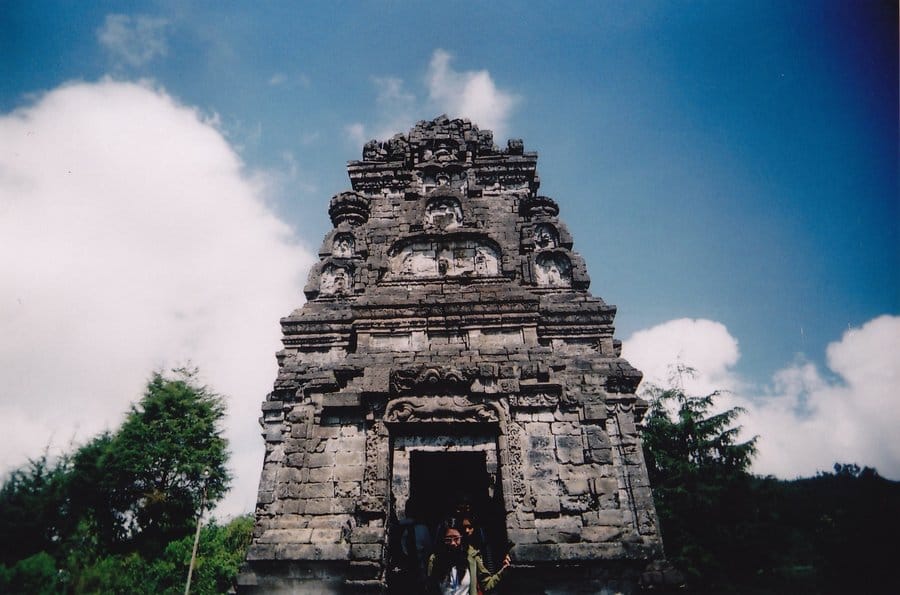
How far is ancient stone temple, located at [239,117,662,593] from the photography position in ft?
17.0

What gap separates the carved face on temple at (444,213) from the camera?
8.91 m

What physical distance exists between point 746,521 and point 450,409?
18379 millimetres

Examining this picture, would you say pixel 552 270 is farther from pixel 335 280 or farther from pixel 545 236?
pixel 335 280

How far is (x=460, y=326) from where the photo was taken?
740 centimetres

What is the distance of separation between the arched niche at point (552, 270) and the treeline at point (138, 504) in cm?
1619

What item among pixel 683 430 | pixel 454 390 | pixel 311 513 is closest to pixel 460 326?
pixel 454 390

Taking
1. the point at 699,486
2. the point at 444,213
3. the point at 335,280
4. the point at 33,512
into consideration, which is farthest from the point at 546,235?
the point at 33,512

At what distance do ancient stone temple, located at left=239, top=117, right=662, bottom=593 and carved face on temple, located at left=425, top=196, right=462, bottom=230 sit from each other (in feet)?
0.10

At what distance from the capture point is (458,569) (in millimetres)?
4914

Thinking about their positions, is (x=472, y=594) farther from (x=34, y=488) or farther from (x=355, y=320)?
(x=34, y=488)

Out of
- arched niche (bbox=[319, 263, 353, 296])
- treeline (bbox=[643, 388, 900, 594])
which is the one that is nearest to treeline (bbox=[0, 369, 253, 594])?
arched niche (bbox=[319, 263, 353, 296])

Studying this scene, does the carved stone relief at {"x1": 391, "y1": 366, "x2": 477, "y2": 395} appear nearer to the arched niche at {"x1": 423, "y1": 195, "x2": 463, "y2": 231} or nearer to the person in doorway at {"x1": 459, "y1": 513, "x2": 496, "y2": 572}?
the person in doorway at {"x1": 459, "y1": 513, "x2": 496, "y2": 572}

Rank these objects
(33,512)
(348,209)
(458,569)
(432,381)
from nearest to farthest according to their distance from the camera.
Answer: (458,569), (432,381), (348,209), (33,512)

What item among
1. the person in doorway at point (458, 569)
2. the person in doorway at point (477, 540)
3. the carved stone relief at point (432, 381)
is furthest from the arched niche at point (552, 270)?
the person in doorway at point (458, 569)
